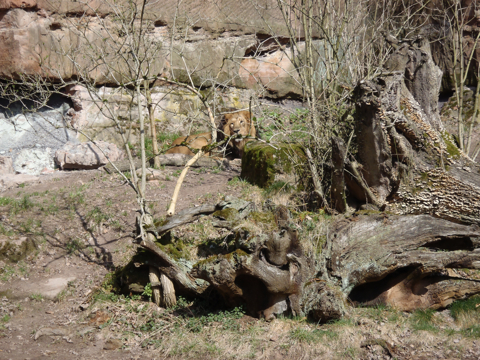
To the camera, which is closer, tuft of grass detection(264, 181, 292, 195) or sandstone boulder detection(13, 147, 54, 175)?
tuft of grass detection(264, 181, 292, 195)

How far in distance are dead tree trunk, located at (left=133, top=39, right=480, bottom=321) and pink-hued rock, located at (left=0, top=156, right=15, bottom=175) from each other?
6.21m

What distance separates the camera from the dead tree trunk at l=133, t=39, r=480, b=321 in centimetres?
560

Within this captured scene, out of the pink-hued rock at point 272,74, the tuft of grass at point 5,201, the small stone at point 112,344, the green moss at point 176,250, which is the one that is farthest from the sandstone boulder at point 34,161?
the small stone at point 112,344

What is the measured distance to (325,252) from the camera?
593cm

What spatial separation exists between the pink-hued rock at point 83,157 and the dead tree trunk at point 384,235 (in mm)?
5433

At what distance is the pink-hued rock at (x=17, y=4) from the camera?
37.2ft

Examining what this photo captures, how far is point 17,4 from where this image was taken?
11.5m

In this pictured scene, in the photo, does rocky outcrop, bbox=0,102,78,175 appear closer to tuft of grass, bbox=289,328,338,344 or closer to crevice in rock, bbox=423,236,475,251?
tuft of grass, bbox=289,328,338,344

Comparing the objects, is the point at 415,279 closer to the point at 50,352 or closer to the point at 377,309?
the point at 377,309

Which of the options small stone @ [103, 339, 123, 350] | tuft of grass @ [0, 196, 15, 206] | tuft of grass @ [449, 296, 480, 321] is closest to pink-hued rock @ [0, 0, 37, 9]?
tuft of grass @ [0, 196, 15, 206]

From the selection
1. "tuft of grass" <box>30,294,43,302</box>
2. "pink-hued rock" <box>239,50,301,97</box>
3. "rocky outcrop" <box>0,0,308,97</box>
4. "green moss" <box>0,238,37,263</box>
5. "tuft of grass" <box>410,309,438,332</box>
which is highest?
"rocky outcrop" <box>0,0,308,97</box>

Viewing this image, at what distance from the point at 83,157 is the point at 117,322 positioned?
5.99 meters

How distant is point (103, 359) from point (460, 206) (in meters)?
5.07

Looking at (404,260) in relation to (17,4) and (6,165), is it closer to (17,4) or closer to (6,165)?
(6,165)
